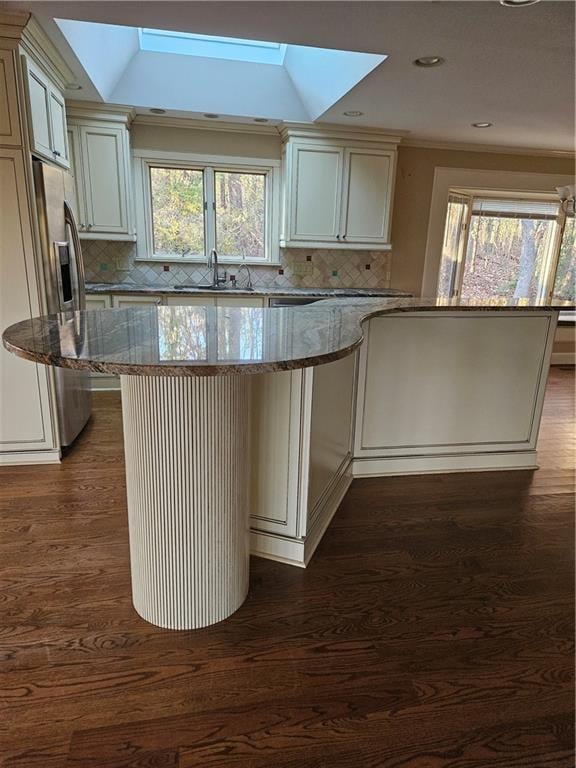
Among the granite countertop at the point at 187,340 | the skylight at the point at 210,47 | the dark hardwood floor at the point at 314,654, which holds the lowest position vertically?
the dark hardwood floor at the point at 314,654

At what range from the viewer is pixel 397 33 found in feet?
7.47

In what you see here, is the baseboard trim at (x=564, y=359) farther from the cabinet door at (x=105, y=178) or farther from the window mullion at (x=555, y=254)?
the cabinet door at (x=105, y=178)

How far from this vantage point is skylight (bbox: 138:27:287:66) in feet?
12.7

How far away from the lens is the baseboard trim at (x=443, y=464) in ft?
9.57

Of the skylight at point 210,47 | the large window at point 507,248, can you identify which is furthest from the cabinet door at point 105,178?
the large window at point 507,248

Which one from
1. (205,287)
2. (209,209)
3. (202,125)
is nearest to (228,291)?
(205,287)

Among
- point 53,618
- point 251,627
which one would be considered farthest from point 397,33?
point 53,618

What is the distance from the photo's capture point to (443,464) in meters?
3.03

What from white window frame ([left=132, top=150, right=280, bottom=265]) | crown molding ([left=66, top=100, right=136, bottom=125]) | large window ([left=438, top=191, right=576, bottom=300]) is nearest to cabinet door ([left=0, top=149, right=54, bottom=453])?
crown molding ([left=66, top=100, right=136, bottom=125])

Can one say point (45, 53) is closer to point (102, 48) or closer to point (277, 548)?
point (102, 48)

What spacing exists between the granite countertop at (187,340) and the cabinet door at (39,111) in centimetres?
140

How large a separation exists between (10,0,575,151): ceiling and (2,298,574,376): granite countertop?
4.37 feet

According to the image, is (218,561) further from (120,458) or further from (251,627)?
(120,458)

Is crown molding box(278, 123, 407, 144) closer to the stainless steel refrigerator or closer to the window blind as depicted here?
the window blind
